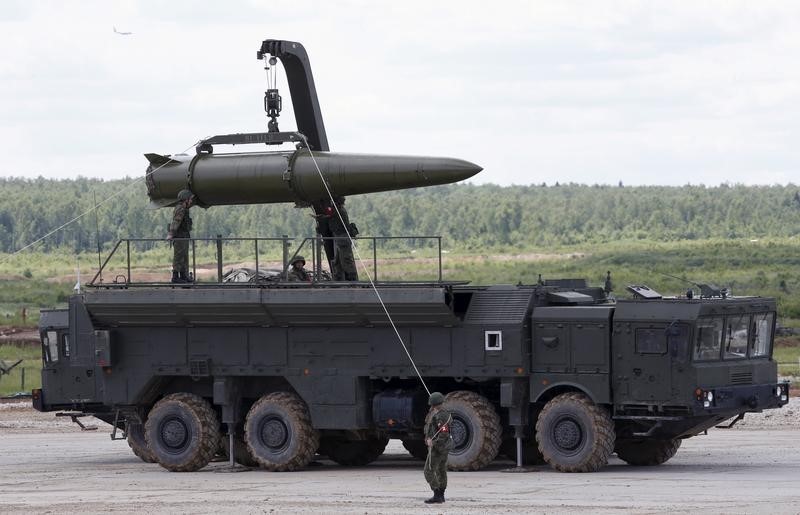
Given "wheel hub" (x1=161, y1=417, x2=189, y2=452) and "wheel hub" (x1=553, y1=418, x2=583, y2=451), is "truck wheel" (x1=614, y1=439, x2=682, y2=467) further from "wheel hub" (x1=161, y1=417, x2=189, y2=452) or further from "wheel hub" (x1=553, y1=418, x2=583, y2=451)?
"wheel hub" (x1=161, y1=417, x2=189, y2=452)

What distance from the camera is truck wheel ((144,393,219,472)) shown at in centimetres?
2445

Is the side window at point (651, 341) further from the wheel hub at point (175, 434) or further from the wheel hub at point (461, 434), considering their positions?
the wheel hub at point (175, 434)

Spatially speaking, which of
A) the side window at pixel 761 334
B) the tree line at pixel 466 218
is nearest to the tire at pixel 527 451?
the side window at pixel 761 334

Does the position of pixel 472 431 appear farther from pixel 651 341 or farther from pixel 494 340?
pixel 651 341

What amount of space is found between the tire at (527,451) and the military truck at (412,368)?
3 centimetres

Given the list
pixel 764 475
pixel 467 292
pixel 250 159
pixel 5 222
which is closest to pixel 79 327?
pixel 250 159

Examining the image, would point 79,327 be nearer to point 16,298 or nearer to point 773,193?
point 16,298

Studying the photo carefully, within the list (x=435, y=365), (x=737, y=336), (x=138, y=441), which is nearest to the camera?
(x=737, y=336)

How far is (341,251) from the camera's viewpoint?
24.9 m

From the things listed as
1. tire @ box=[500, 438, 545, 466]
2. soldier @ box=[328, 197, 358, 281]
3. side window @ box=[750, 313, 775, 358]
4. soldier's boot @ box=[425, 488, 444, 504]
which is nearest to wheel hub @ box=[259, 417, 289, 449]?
soldier @ box=[328, 197, 358, 281]

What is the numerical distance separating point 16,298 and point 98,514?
4709cm

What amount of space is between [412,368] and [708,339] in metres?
3.97

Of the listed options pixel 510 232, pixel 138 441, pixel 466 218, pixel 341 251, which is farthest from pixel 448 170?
pixel 466 218

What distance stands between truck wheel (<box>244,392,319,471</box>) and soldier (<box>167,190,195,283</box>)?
218 centimetres
